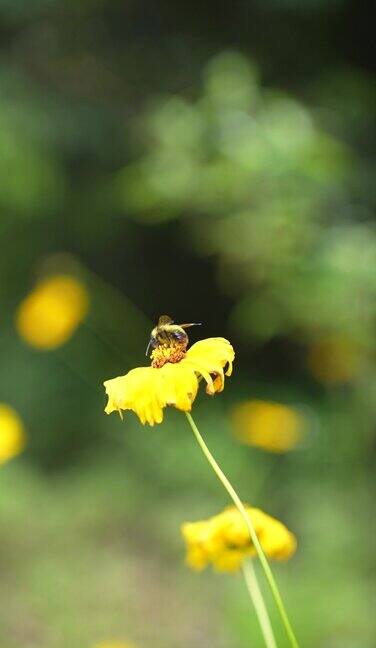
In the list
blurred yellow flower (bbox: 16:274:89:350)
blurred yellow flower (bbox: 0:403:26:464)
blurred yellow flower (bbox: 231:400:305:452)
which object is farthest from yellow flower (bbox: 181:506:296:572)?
blurred yellow flower (bbox: 16:274:89:350)

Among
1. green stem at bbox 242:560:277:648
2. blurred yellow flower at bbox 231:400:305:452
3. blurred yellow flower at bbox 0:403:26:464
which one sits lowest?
blurred yellow flower at bbox 0:403:26:464

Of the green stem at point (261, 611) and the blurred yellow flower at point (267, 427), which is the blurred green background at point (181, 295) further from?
the green stem at point (261, 611)

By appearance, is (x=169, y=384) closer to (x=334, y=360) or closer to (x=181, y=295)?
(x=334, y=360)

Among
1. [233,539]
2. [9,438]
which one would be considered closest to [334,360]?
[9,438]

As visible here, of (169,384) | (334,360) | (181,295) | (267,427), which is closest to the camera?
(169,384)

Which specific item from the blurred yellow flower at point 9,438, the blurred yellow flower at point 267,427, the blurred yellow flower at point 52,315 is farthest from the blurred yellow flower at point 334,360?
the blurred yellow flower at point 9,438

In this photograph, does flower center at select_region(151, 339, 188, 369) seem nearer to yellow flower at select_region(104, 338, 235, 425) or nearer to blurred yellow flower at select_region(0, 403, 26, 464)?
yellow flower at select_region(104, 338, 235, 425)

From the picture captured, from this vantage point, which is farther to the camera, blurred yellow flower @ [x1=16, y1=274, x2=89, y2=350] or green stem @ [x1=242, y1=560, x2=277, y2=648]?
blurred yellow flower @ [x1=16, y1=274, x2=89, y2=350]
